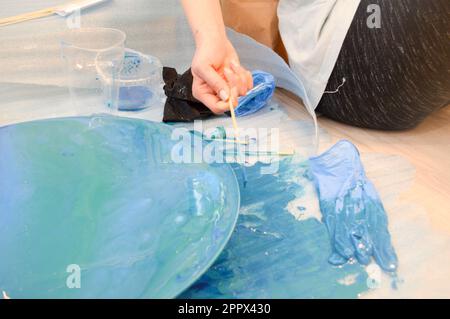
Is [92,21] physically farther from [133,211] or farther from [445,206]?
[445,206]

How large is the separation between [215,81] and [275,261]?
0.30 meters

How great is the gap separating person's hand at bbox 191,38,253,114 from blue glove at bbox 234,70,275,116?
1.00ft

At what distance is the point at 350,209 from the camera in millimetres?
867

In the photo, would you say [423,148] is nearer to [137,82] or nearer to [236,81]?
[236,81]

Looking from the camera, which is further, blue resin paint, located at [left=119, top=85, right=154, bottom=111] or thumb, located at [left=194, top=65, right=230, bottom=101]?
blue resin paint, located at [left=119, top=85, right=154, bottom=111]

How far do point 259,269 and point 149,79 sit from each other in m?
0.62

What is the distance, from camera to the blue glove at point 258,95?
1179 millimetres

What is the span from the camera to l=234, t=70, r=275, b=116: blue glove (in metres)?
1.18

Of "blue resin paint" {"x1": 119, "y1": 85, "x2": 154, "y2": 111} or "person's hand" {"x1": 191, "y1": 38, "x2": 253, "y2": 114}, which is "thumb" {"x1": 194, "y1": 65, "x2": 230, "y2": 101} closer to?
"person's hand" {"x1": 191, "y1": 38, "x2": 253, "y2": 114}

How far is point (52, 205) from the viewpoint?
2.57 feet

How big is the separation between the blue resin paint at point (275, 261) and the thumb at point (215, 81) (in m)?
0.20

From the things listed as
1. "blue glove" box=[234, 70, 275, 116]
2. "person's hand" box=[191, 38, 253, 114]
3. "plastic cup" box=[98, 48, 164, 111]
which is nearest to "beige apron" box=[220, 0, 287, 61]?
"blue glove" box=[234, 70, 275, 116]

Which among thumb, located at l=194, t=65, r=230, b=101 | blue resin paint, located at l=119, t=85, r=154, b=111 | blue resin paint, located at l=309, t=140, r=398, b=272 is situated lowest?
blue resin paint, located at l=119, t=85, r=154, b=111

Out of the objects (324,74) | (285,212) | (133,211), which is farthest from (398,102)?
(133,211)
